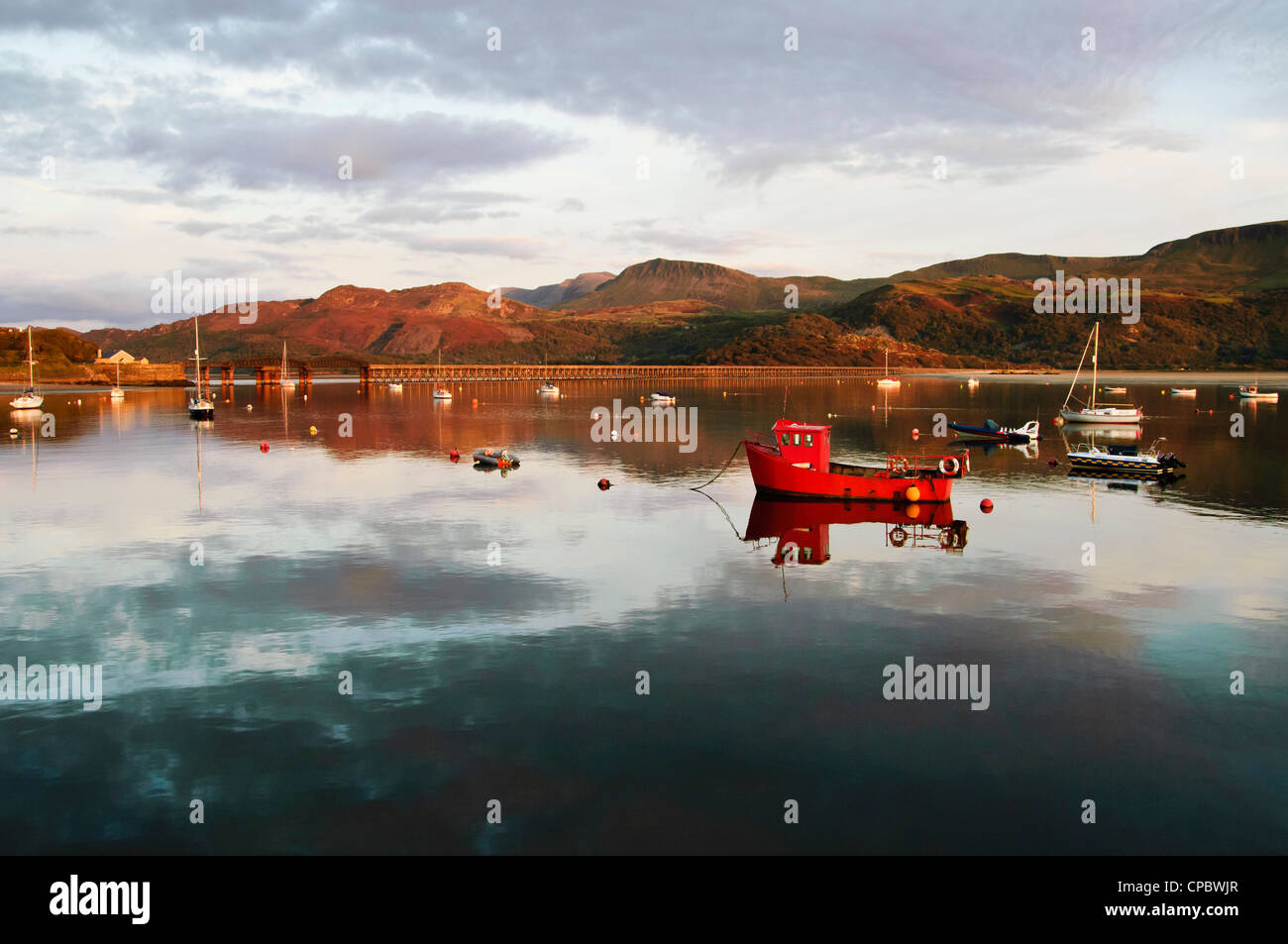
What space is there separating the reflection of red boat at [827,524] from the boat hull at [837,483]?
24.9 inches

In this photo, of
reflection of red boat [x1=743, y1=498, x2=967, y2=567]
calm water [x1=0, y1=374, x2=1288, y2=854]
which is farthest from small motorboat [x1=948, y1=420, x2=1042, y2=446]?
reflection of red boat [x1=743, y1=498, x2=967, y2=567]

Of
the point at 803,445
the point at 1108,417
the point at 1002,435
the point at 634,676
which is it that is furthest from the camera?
the point at 1108,417

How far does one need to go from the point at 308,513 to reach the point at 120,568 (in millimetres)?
14778

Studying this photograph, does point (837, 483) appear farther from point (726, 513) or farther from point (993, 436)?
point (993, 436)

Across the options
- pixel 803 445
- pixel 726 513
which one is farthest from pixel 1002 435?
pixel 726 513

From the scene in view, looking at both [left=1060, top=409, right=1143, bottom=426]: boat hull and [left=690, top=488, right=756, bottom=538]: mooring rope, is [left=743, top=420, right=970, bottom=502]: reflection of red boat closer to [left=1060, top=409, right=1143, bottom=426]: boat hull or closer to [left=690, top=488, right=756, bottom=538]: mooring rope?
[left=690, top=488, right=756, bottom=538]: mooring rope

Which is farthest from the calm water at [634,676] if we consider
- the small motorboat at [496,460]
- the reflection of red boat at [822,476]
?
the small motorboat at [496,460]

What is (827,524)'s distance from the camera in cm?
4888

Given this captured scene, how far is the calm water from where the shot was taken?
56.3ft

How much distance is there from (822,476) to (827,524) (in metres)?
6.05

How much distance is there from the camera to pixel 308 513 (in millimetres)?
53062

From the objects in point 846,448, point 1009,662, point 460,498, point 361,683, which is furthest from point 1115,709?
point 846,448

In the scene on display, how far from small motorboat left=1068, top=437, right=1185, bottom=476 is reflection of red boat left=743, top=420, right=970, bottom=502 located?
77.1 ft
